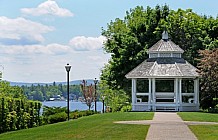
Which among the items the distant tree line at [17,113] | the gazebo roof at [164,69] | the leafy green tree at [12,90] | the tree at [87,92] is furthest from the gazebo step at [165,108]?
the tree at [87,92]

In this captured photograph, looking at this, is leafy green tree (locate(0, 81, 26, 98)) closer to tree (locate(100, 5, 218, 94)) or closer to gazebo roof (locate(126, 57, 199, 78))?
tree (locate(100, 5, 218, 94))

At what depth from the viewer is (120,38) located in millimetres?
53406

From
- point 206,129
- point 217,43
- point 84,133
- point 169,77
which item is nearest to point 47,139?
point 84,133

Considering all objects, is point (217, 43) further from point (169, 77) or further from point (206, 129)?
point (206, 129)

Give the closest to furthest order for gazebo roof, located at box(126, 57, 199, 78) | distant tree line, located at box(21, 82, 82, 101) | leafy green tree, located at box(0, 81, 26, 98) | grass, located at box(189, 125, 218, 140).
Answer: grass, located at box(189, 125, 218, 140) < gazebo roof, located at box(126, 57, 199, 78) < leafy green tree, located at box(0, 81, 26, 98) < distant tree line, located at box(21, 82, 82, 101)

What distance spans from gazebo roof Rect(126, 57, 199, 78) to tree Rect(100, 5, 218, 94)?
16.2 feet

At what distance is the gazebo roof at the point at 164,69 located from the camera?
42.7 metres

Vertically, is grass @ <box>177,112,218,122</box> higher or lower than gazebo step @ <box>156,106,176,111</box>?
lower

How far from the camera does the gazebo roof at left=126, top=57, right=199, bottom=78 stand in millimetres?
42684

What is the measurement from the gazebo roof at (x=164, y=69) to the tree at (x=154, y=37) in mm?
4939

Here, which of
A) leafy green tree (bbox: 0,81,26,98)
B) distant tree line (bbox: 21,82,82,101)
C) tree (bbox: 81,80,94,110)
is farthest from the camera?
distant tree line (bbox: 21,82,82,101)

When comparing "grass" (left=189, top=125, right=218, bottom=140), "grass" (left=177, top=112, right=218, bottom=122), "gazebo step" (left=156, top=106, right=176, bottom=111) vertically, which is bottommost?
"grass" (left=189, top=125, right=218, bottom=140)

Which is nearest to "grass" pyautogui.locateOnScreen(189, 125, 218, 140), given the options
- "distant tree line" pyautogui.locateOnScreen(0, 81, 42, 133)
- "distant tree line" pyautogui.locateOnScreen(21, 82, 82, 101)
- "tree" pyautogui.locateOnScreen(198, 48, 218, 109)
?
"distant tree line" pyautogui.locateOnScreen(0, 81, 42, 133)

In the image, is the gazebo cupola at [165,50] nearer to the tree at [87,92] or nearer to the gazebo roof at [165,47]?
the gazebo roof at [165,47]
